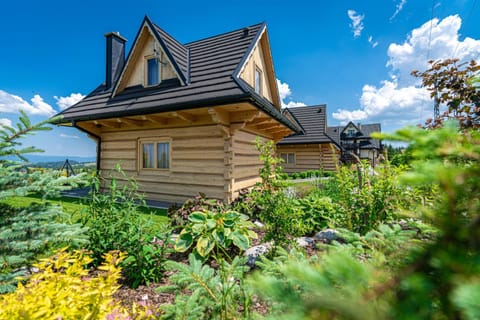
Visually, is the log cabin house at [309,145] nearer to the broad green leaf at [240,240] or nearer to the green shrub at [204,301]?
the broad green leaf at [240,240]

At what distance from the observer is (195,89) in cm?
615

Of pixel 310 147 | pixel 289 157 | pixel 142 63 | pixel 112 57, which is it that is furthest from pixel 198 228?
pixel 289 157

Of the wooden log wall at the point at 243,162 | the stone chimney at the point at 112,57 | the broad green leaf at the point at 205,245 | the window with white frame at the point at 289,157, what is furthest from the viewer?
the window with white frame at the point at 289,157

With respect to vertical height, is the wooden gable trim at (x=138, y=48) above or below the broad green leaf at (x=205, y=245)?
above

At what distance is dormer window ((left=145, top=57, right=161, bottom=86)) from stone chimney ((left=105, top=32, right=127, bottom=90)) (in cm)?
261

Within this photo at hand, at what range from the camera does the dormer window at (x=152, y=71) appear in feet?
24.7

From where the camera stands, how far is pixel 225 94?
5.26 metres

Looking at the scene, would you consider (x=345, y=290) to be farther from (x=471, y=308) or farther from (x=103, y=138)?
(x=103, y=138)

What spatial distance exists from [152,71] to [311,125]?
45.9ft

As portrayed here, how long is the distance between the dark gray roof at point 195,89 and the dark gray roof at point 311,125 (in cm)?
898

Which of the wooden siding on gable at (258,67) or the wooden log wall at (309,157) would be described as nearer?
the wooden siding on gable at (258,67)

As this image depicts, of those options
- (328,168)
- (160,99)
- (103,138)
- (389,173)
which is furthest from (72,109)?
(328,168)

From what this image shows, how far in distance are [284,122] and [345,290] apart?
768 centimetres

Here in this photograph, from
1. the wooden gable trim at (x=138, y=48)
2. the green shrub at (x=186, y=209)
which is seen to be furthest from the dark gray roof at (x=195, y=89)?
the green shrub at (x=186, y=209)
